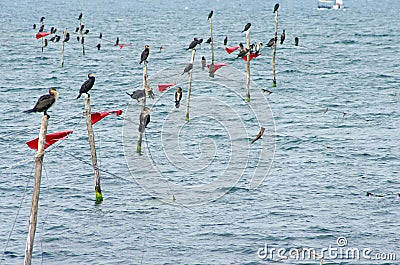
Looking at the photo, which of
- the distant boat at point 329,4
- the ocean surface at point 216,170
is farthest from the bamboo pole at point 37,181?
the distant boat at point 329,4

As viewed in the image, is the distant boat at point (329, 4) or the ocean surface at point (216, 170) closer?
the ocean surface at point (216, 170)

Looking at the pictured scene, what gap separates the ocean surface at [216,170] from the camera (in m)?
22.1

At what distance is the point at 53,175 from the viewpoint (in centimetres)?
2894

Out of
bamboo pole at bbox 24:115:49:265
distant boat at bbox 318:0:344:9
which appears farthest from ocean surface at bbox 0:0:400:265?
distant boat at bbox 318:0:344:9

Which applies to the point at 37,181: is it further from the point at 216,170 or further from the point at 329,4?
the point at 329,4

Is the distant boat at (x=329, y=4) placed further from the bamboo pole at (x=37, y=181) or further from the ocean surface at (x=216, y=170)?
the bamboo pole at (x=37, y=181)

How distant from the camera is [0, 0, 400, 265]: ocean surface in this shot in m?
22.1

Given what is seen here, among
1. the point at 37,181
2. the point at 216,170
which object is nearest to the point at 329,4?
the point at 216,170

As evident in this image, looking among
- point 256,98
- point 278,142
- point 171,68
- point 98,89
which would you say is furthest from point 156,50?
point 278,142

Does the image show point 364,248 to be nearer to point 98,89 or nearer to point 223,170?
point 223,170

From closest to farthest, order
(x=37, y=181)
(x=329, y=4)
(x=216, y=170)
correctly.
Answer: (x=37, y=181), (x=216, y=170), (x=329, y=4)

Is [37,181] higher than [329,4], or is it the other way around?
[329,4]

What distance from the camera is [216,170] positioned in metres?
29.9

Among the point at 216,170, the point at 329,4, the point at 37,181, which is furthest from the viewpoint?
the point at 329,4
